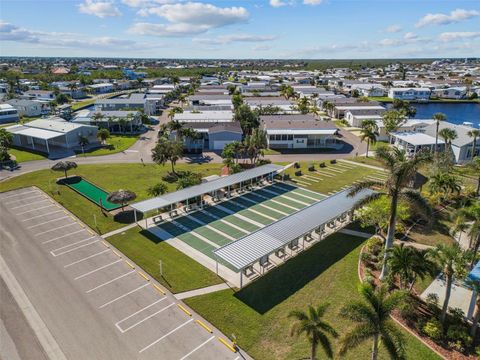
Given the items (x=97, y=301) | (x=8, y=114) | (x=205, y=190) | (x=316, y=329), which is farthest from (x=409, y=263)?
(x=8, y=114)

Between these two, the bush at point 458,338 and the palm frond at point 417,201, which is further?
the palm frond at point 417,201

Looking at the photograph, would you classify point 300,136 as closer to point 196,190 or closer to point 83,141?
point 196,190

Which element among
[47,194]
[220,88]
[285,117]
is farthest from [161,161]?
[220,88]

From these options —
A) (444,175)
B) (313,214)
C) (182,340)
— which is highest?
(444,175)

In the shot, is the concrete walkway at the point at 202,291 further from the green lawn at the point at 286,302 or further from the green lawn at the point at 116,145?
the green lawn at the point at 116,145

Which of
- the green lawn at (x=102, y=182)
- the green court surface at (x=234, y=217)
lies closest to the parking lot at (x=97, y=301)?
the green lawn at (x=102, y=182)

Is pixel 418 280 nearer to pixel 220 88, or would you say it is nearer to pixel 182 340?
pixel 182 340
